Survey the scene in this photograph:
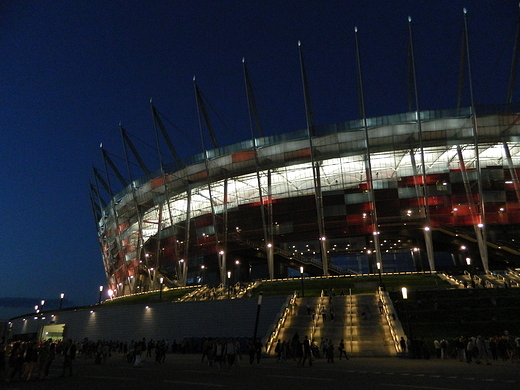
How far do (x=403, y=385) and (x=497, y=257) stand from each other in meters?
48.7

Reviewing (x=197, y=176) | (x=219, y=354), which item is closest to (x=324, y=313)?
(x=219, y=354)

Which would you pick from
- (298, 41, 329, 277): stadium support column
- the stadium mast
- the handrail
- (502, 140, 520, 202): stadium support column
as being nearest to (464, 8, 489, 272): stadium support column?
(502, 140, 520, 202): stadium support column

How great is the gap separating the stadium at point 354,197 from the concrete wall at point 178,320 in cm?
737

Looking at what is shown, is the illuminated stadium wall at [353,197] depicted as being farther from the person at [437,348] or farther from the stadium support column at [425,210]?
the person at [437,348]


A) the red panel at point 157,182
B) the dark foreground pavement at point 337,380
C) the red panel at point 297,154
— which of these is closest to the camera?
the dark foreground pavement at point 337,380

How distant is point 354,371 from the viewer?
16906 millimetres

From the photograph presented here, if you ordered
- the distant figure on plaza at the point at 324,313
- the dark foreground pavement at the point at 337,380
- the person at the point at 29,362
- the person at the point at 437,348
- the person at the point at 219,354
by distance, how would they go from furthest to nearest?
the distant figure on plaza at the point at 324,313
the person at the point at 437,348
the person at the point at 219,354
the person at the point at 29,362
the dark foreground pavement at the point at 337,380

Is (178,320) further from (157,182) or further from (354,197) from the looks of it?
(157,182)

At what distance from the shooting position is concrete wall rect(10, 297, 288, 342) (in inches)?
1300

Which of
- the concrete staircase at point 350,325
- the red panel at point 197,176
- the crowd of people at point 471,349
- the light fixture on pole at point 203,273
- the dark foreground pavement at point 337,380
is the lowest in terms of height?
the dark foreground pavement at point 337,380

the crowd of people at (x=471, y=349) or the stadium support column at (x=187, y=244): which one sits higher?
the stadium support column at (x=187, y=244)

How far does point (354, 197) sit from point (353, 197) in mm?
133

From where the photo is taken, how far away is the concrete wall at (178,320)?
3303cm

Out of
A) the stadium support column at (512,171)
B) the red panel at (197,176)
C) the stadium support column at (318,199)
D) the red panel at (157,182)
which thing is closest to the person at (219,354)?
the stadium support column at (318,199)
